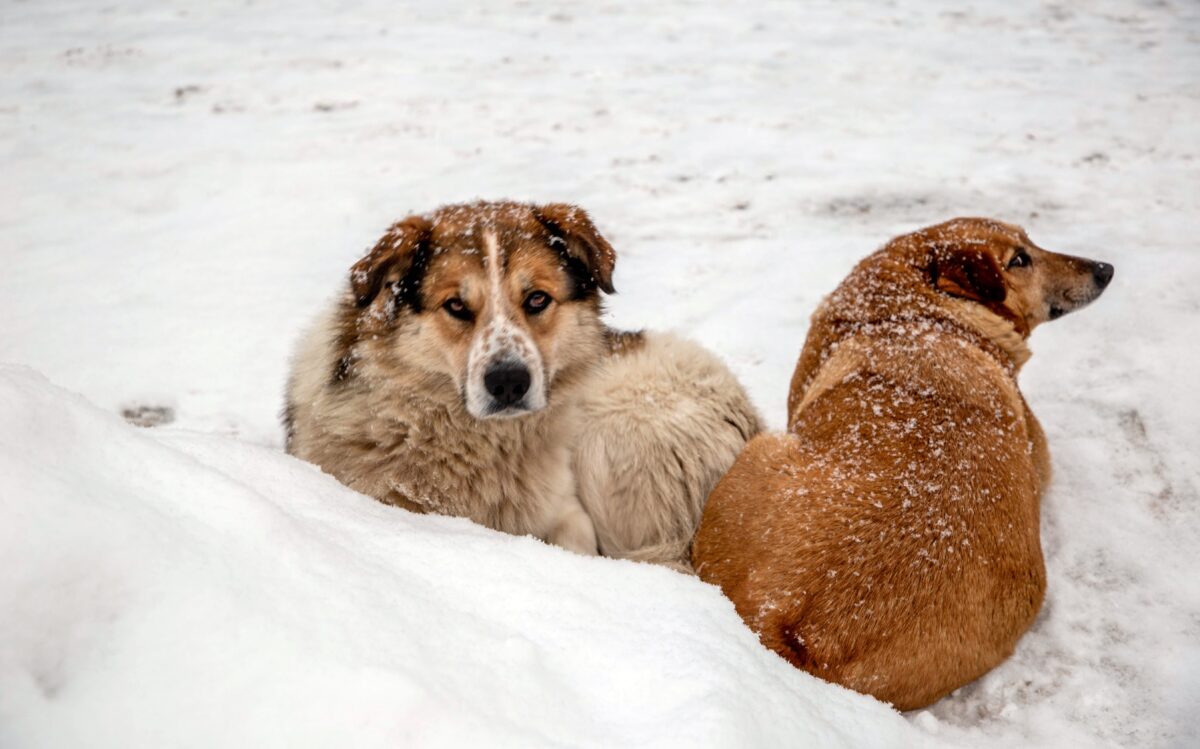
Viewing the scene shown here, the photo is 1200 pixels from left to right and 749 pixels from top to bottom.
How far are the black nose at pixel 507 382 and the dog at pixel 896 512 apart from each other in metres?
0.80

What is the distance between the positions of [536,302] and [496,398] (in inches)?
17.6

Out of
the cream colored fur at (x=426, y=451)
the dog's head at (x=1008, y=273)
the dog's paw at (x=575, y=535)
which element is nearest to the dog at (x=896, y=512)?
the dog's head at (x=1008, y=273)

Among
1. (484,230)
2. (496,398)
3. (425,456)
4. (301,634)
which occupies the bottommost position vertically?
(425,456)

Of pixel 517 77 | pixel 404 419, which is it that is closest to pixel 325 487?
pixel 404 419

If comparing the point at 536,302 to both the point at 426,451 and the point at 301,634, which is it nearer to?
the point at 426,451

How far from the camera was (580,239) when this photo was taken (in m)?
3.17

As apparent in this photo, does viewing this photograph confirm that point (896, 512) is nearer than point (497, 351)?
Yes

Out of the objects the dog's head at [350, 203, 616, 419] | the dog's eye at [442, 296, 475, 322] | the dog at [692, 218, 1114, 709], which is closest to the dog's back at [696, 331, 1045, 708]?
the dog at [692, 218, 1114, 709]

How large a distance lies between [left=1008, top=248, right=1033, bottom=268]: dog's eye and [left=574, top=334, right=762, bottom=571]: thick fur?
137cm

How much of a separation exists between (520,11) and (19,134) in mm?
6075

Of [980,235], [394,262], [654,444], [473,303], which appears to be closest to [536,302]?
[473,303]

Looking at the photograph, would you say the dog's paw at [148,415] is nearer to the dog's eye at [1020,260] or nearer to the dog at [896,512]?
the dog at [896,512]

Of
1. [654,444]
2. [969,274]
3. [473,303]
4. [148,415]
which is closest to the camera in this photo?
[473,303]

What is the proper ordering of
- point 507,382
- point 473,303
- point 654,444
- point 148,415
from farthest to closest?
point 148,415, point 654,444, point 473,303, point 507,382
